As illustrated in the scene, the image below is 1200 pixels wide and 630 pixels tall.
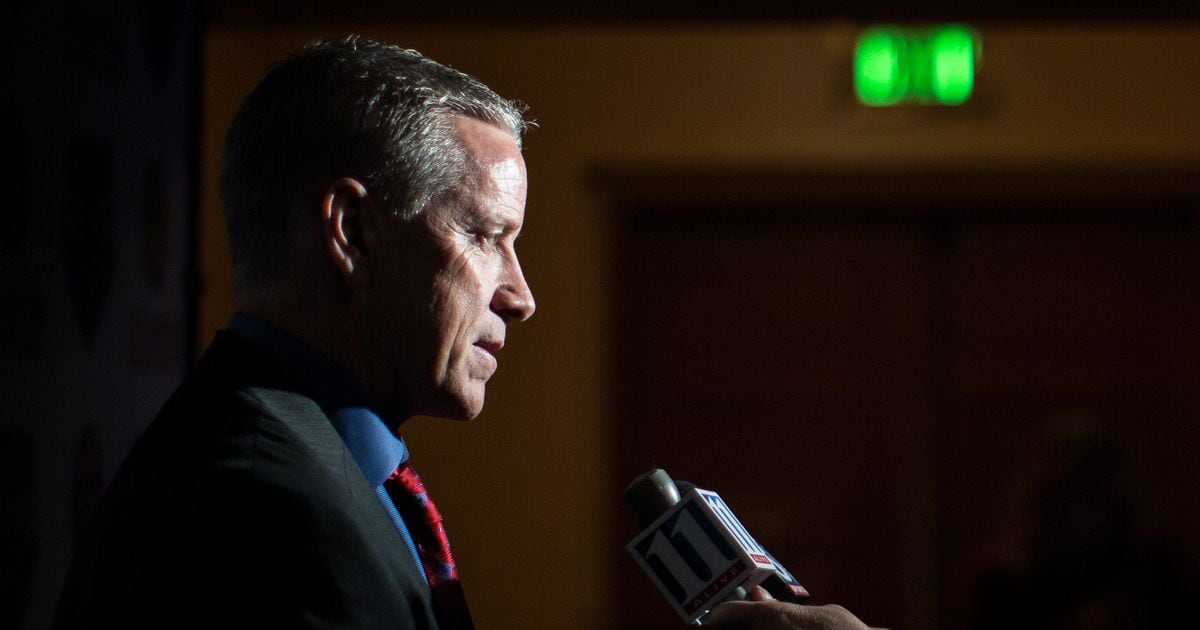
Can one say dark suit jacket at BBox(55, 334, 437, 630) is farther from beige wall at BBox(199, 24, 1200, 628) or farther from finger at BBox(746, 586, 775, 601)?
beige wall at BBox(199, 24, 1200, 628)

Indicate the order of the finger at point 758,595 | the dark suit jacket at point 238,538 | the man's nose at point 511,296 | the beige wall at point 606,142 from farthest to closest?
the beige wall at point 606,142 → the man's nose at point 511,296 → the finger at point 758,595 → the dark suit jacket at point 238,538

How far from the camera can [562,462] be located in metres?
3.96

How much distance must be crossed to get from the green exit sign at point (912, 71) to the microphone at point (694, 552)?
125 inches

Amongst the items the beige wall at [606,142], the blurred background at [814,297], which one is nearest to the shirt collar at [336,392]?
the blurred background at [814,297]

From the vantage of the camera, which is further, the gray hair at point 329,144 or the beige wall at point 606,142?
the beige wall at point 606,142

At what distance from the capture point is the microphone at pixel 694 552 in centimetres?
94

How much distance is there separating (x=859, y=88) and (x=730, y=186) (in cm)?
49

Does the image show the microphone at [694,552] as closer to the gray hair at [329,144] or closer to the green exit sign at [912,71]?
the gray hair at [329,144]

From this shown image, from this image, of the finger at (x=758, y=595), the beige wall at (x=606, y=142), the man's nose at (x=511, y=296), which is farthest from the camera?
the beige wall at (x=606, y=142)

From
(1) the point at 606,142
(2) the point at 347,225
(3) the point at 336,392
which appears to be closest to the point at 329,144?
(2) the point at 347,225

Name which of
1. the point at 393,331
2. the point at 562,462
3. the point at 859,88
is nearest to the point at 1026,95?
the point at 859,88

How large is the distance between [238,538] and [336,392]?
191 millimetres

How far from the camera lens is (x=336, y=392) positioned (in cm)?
97

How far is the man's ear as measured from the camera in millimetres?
947
